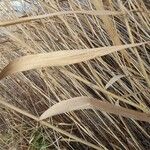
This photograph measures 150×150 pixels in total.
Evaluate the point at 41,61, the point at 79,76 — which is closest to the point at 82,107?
the point at 41,61

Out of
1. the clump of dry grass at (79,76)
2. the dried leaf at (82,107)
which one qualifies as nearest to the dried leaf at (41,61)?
the dried leaf at (82,107)

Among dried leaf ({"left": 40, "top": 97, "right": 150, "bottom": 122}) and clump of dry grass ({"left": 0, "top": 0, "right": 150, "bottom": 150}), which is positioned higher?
clump of dry grass ({"left": 0, "top": 0, "right": 150, "bottom": 150})

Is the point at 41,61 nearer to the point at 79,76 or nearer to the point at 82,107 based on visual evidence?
the point at 82,107

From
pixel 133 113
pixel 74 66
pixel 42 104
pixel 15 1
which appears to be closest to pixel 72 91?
pixel 74 66

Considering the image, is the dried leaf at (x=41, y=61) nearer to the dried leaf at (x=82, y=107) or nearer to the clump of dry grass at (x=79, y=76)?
the dried leaf at (x=82, y=107)

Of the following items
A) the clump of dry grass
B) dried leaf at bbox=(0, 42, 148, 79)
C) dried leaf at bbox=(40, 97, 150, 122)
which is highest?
the clump of dry grass

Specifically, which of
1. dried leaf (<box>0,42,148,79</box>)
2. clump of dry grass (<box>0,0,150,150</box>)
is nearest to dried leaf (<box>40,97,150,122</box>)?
dried leaf (<box>0,42,148,79</box>)

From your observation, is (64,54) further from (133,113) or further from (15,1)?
(15,1)

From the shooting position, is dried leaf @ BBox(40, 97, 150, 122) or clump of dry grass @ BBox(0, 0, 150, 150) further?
clump of dry grass @ BBox(0, 0, 150, 150)

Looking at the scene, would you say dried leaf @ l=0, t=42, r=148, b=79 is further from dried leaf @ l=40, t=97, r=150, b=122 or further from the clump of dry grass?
the clump of dry grass
